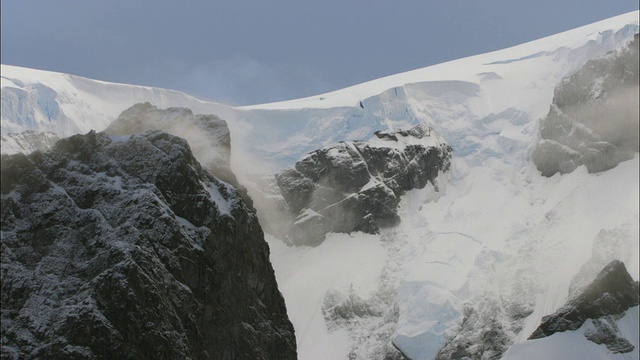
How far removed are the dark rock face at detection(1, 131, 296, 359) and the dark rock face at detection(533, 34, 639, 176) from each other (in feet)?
418

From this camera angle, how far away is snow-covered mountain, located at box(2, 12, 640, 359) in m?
152

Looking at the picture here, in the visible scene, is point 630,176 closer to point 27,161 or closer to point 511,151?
point 511,151

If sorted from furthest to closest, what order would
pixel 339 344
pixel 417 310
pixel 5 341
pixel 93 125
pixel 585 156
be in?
1. pixel 585 156
2. pixel 339 344
3. pixel 417 310
4. pixel 93 125
5. pixel 5 341

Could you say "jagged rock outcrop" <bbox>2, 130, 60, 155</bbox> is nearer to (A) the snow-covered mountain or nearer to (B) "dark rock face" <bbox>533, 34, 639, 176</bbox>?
(A) the snow-covered mountain

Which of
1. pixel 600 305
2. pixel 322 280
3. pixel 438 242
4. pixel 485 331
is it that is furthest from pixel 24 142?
pixel 322 280

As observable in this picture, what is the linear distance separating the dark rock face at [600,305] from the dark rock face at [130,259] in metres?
83.0

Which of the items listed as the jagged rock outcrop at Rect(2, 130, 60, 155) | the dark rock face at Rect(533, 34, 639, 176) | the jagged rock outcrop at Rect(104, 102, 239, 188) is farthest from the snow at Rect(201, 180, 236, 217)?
the dark rock face at Rect(533, 34, 639, 176)

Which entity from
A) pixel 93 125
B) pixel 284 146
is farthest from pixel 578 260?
pixel 93 125

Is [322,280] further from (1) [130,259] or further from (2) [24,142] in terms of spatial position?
(1) [130,259]

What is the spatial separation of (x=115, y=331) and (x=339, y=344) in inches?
4652

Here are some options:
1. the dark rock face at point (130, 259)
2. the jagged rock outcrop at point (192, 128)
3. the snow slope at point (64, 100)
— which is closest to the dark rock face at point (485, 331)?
the snow slope at point (64, 100)

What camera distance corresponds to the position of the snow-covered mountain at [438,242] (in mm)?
152250

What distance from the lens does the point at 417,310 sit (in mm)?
158000

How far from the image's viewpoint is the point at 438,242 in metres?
180
